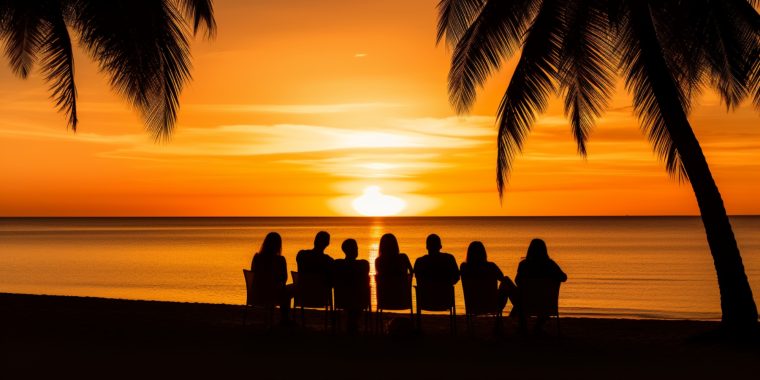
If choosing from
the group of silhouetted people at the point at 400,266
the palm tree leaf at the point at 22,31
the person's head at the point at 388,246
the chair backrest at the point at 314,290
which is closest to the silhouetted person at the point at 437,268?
the group of silhouetted people at the point at 400,266

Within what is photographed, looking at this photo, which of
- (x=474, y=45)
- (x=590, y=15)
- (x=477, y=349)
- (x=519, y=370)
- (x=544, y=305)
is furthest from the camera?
(x=474, y=45)

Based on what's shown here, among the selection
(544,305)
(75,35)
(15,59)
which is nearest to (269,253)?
(544,305)

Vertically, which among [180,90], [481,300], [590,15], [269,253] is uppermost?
[590,15]

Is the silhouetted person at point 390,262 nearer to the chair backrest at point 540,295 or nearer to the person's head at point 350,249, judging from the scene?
the person's head at point 350,249

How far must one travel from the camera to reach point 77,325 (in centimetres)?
1116

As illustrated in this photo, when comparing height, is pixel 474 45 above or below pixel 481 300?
above

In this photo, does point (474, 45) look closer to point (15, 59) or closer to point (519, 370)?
point (519, 370)

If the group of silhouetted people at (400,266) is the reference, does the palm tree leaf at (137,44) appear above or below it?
above

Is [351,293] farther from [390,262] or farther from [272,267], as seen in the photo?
[272,267]

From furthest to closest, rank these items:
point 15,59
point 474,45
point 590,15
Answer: point 15,59
point 474,45
point 590,15

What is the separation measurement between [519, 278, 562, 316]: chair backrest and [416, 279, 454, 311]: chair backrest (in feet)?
2.95

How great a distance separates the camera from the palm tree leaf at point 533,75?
37.3 feet

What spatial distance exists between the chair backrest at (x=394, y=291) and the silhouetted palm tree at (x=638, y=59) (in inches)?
85.2

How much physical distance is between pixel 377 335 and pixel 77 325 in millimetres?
3809
